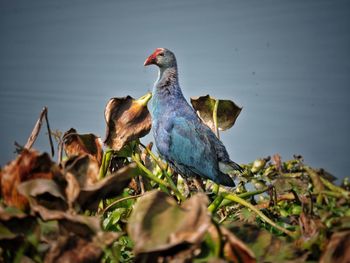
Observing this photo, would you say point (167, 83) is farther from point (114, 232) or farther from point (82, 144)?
point (114, 232)

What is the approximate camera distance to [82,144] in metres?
0.59

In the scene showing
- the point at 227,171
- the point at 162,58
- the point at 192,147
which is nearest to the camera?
the point at 227,171

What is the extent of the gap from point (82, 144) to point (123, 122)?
63mm

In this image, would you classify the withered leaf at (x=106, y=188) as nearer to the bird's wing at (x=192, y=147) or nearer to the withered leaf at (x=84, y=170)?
the withered leaf at (x=84, y=170)

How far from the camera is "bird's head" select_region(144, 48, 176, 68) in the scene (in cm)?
152

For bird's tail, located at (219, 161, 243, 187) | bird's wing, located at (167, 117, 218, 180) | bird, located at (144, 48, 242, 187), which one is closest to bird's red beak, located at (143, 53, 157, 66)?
bird, located at (144, 48, 242, 187)

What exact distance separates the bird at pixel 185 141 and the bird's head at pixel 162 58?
0.17 m

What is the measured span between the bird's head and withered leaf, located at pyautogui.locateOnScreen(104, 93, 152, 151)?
0.94 metres

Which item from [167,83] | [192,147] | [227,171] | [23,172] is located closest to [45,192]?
[23,172]

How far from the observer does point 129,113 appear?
0.59m

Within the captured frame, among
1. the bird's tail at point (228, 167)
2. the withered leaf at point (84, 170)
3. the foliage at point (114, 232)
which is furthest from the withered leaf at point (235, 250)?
the bird's tail at point (228, 167)

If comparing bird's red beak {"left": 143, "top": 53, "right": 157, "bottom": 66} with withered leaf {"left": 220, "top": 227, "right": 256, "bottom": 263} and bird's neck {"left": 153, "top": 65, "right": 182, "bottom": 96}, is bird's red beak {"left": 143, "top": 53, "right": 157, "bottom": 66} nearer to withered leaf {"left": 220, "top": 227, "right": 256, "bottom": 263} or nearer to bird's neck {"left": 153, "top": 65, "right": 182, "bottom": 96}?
bird's neck {"left": 153, "top": 65, "right": 182, "bottom": 96}

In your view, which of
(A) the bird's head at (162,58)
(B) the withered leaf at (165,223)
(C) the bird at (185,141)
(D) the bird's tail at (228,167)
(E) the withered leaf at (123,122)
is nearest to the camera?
(B) the withered leaf at (165,223)

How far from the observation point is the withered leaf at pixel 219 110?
0.83m
